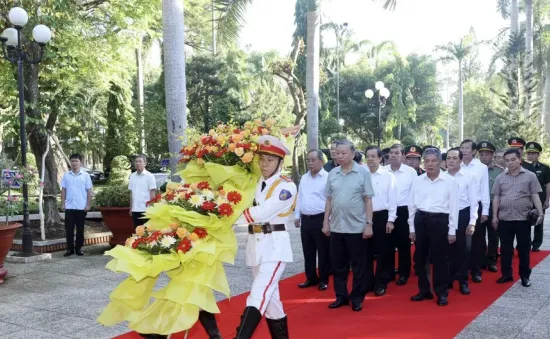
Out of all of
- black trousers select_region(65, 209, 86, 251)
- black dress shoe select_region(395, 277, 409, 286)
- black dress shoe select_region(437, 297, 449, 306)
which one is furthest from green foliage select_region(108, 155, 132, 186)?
black dress shoe select_region(437, 297, 449, 306)

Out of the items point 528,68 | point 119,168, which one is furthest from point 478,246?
A: point 528,68

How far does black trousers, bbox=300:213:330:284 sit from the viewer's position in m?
6.39

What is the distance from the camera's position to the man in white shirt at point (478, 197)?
660cm

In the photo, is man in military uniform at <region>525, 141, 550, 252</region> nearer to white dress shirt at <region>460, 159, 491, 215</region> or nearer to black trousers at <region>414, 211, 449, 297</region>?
white dress shirt at <region>460, 159, 491, 215</region>

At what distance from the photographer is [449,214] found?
18.3ft

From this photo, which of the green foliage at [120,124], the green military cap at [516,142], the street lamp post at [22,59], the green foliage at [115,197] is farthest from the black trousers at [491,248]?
the green foliage at [120,124]

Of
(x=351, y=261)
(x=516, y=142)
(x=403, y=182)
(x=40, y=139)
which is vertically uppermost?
(x=40, y=139)

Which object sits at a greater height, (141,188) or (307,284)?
(141,188)

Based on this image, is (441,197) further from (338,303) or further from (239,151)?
(239,151)

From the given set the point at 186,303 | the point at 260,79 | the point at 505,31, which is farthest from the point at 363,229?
the point at 505,31

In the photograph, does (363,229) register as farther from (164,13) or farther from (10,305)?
(164,13)

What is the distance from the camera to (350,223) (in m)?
5.43

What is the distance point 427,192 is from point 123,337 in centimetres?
337

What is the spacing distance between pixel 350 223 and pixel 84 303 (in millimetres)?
3001
